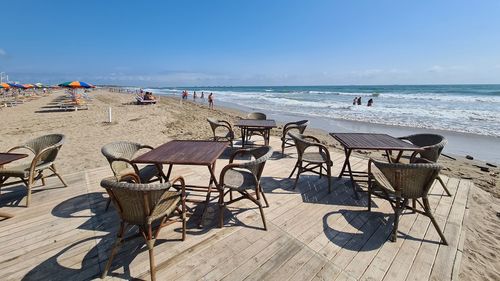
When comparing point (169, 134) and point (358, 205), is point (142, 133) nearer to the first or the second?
point (169, 134)

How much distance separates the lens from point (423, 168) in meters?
2.37

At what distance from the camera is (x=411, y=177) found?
2471mm

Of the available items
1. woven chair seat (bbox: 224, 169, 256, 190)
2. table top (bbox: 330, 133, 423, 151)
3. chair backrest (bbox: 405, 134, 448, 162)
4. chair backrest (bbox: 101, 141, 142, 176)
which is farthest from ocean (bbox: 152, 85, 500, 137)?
chair backrest (bbox: 101, 141, 142, 176)

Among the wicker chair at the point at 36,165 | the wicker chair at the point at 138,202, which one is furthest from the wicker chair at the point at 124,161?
the wicker chair at the point at 138,202

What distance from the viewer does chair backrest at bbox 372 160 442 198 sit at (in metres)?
2.40

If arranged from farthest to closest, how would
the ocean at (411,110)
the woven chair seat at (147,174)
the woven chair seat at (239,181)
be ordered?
1. the ocean at (411,110)
2. the woven chair seat at (147,174)
3. the woven chair seat at (239,181)

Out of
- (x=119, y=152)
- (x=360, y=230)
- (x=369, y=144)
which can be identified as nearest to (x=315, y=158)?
(x=369, y=144)

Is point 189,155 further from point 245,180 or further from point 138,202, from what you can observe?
point 138,202

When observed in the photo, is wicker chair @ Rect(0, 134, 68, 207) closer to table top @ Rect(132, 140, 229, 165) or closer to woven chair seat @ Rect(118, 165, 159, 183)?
woven chair seat @ Rect(118, 165, 159, 183)

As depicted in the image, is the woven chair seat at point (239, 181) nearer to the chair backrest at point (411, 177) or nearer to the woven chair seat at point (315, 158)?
the woven chair seat at point (315, 158)

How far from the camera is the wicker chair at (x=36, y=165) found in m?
3.12

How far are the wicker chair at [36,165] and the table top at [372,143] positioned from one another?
425cm

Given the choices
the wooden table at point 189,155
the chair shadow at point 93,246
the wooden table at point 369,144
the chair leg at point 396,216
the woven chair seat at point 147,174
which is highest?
the wooden table at point 369,144

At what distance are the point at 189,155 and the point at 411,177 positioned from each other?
248 centimetres
